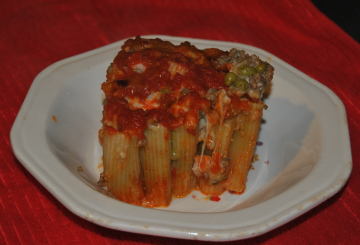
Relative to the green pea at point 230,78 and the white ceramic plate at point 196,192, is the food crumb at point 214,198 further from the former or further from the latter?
the green pea at point 230,78

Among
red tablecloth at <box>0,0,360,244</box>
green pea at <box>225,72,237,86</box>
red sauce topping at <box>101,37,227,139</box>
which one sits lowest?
red tablecloth at <box>0,0,360,244</box>

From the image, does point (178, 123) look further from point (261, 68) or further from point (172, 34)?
point (172, 34)

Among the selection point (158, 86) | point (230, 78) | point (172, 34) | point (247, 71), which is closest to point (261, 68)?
point (247, 71)

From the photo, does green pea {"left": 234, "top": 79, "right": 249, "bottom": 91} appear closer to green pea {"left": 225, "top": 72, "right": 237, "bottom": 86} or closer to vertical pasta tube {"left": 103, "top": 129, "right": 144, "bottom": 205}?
green pea {"left": 225, "top": 72, "right": 237, "bottom": 86}

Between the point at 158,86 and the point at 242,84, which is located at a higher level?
the point at 242,84

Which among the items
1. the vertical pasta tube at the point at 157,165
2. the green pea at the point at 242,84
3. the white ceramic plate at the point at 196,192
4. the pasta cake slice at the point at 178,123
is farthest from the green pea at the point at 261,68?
the vertical pasta tube at the point at 157,165

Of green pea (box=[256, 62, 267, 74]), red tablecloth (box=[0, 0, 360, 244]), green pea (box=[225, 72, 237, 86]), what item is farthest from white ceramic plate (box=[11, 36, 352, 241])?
green pea (box=[225, 72, 237, 86])
